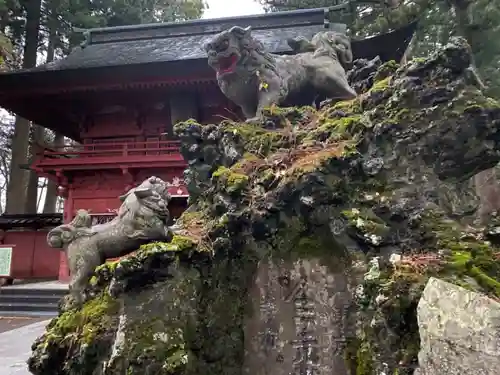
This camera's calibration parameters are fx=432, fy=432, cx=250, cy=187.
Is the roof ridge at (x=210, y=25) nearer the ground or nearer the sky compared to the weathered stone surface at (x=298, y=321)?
nearer the sky

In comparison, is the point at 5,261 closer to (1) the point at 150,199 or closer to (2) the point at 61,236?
(2) the point at 61,236

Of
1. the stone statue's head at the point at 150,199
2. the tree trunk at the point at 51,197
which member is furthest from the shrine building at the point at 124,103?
the stone statue's head at the point at 150,199

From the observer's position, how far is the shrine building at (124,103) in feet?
34.2

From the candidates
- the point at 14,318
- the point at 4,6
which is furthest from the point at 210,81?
the point at 4,6

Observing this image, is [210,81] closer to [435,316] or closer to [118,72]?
[118,72]

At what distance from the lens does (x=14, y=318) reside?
319 inches

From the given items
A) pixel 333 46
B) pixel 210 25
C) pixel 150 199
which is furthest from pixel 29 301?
pixel 210 25

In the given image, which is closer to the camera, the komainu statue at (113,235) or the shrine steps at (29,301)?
the komainu statue at (113,235)

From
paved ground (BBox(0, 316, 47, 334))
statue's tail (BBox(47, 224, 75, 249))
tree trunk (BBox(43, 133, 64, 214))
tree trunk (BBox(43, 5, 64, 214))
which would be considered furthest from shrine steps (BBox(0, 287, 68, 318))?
tree trunk (BBox(43, 133, 64, 214))

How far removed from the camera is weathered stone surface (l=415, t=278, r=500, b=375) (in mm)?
1498

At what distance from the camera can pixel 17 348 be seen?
199 inches

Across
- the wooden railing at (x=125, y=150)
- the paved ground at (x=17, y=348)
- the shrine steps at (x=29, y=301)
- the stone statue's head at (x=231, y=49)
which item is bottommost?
the paved ground at (x=17, y=348)

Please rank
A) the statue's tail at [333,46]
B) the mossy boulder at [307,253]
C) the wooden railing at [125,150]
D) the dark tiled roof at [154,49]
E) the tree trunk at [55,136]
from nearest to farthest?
the mossy boulder at [307,253] < the statue's tail at [333,46] < the dark tiled roof at [154,49] < the wooden railing at [125,150] < the tree trunk at [55,136]

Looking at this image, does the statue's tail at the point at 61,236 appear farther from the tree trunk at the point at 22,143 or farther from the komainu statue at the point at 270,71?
the tree trunk at the point at 22,143
